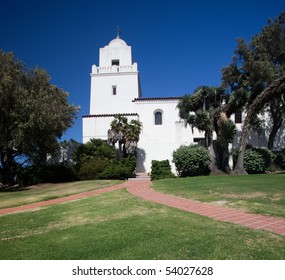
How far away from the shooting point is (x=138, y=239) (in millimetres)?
4172

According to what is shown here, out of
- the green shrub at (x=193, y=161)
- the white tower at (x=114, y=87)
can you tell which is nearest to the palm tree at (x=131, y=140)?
the green shrub at (x=193, y=161)

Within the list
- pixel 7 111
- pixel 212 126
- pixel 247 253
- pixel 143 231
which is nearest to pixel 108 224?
pixel 143 231

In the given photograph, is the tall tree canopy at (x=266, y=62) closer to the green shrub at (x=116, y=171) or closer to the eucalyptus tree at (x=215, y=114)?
the eucalyptus tree at (x=215, y=114)

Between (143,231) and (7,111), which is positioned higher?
(7,111)

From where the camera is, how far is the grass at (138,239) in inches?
141

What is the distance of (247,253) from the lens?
3.50m

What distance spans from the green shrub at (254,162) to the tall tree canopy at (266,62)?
7.03 m

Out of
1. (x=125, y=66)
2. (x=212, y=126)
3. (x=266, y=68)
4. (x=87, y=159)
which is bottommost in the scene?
(x=87, y=159)

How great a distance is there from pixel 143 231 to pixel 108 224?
1078mm

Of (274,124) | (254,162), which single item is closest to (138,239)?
(254,162)

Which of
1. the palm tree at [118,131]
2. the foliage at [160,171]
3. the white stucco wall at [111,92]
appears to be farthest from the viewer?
the white stucco wall at [111,92]

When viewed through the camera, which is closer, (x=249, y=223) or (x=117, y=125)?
(x=249, y=223)

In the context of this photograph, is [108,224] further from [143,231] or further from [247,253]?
[247,253]

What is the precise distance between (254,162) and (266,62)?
11.2 metres
